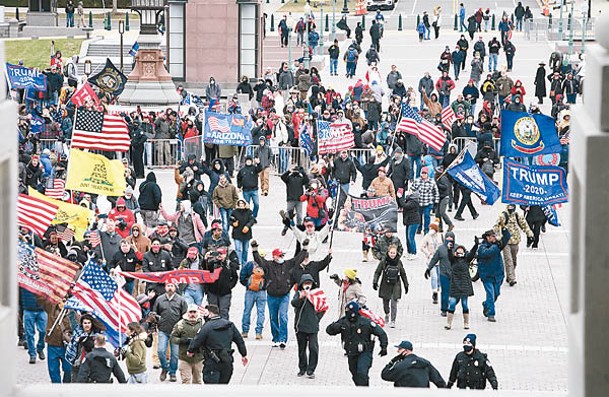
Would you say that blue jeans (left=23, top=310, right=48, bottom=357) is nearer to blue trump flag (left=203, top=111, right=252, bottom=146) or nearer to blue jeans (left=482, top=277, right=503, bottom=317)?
blue jeans (left=482, top=277, right=503, bottom=317)

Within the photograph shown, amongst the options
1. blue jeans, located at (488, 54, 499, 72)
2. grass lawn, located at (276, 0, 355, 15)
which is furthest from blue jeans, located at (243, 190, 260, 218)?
grass lawn, located at (276, 0, 355, 15)

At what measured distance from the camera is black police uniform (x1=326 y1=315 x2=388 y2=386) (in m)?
14.8

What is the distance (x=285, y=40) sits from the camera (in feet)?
187

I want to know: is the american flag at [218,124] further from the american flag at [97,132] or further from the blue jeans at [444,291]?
the blue jeans at [444,291]

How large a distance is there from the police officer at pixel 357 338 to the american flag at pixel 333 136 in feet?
41.8

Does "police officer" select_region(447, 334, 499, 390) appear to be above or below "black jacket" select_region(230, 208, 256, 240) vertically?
below

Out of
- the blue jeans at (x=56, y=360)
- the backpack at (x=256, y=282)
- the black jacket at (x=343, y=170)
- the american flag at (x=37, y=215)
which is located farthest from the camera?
the black jacket at (x=343, y=170)

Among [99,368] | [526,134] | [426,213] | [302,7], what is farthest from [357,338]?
[302,7]

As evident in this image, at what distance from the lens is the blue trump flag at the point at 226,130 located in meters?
28.8

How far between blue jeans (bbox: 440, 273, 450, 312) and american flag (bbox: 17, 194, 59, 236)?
4.80m

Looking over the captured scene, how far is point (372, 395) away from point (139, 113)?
29639mm

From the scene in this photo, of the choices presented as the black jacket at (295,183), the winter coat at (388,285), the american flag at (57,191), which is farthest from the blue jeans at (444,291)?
the american flag at (57,191)

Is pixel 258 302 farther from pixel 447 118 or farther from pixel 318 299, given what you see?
pixel 447 118

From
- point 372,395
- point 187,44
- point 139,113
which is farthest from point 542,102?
point 372,395
